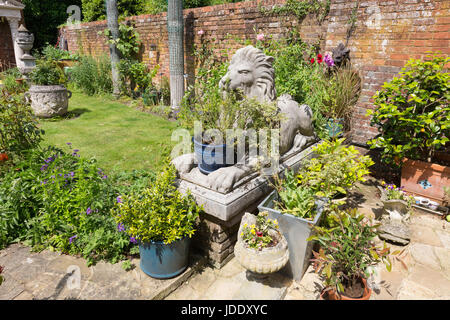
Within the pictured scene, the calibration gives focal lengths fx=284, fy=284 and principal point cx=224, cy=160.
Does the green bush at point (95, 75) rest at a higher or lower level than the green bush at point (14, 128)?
higher

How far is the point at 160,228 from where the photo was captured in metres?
2.21

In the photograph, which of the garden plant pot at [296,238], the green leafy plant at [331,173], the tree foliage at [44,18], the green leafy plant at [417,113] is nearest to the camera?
the garden plant pot at [296,238]

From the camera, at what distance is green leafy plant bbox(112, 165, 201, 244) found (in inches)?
86.0

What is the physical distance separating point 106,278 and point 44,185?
116cm

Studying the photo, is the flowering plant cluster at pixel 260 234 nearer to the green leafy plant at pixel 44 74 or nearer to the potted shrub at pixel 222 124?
the potted shrub at pixel 222 124

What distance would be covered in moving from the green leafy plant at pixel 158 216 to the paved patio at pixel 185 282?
40 cm

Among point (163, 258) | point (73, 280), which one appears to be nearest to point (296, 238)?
point (163, 258)

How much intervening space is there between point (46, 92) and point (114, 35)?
10.1ft

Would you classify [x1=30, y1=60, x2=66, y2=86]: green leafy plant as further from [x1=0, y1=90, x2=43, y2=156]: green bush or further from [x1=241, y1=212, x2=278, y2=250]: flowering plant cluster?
[x1=241, y1=212, x2=278, y2=250]: flowering plant cluster

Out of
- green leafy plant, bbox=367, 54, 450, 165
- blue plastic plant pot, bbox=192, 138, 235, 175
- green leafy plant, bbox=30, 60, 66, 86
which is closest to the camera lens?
blue plastic plant pot, bbox=192, 138, 235, 175

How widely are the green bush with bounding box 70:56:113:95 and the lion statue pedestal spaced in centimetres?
786

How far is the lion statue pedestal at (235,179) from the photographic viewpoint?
8.20ft

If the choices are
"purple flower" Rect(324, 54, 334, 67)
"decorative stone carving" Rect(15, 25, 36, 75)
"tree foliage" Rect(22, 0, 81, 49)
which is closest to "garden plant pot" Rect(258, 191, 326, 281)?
"purple flower" Rect(324, 54, 334, 67)

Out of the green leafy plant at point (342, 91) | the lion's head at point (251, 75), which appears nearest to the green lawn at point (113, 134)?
the lion's head at point (251, 75)
